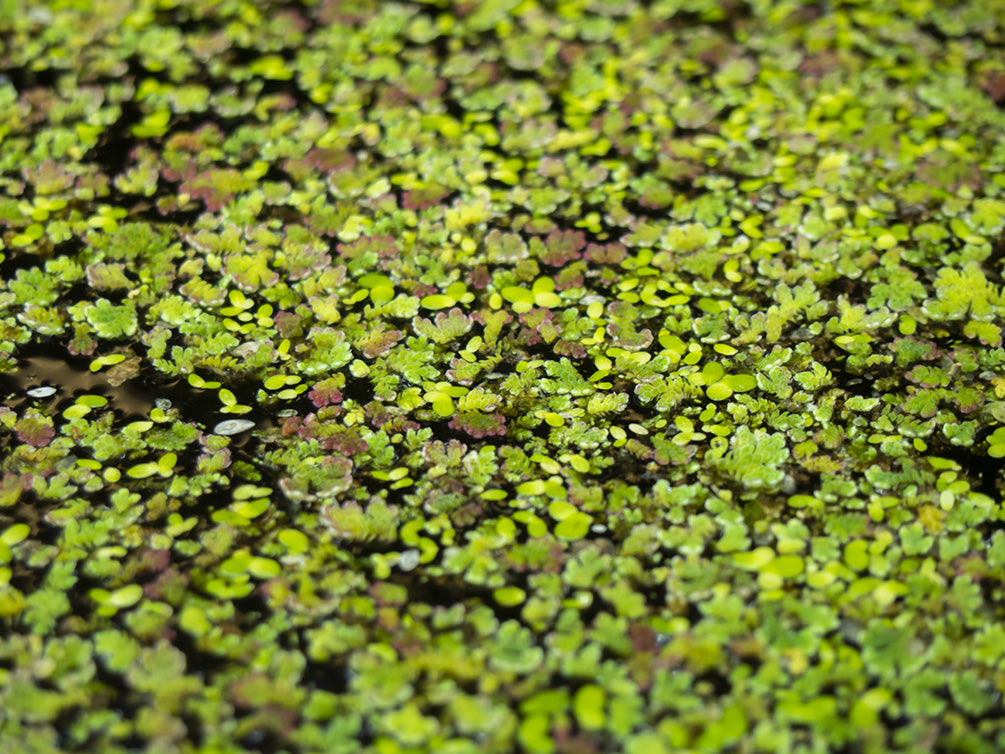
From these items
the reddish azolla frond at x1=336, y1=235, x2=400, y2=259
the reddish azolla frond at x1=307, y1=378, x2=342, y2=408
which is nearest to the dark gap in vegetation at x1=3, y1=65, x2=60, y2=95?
the reddish azolla frond at x1=336, y1=235, x2=400, y2=259

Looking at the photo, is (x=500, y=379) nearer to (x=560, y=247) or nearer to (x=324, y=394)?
(x=324, y=394)

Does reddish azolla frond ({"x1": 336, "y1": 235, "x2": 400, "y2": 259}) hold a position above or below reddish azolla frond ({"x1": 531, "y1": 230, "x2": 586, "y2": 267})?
above

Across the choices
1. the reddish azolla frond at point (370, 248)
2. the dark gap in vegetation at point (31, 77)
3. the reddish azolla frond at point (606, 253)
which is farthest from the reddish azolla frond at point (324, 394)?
the dark gap in vegetation at point (31, 77)

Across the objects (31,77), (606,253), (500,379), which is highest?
(31,77)

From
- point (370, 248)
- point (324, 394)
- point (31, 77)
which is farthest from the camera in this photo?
point (31, 77)

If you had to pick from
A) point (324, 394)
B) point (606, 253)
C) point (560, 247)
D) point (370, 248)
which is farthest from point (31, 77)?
point (606, 253)

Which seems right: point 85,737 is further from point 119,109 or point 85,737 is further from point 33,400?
point 119,109

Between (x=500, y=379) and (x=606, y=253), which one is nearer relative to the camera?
(x=500, y=379)

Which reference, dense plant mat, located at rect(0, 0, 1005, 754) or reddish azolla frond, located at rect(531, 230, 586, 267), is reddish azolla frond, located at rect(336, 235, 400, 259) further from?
reddish azolla frond, located at rect(531, 230, 586, 267)
